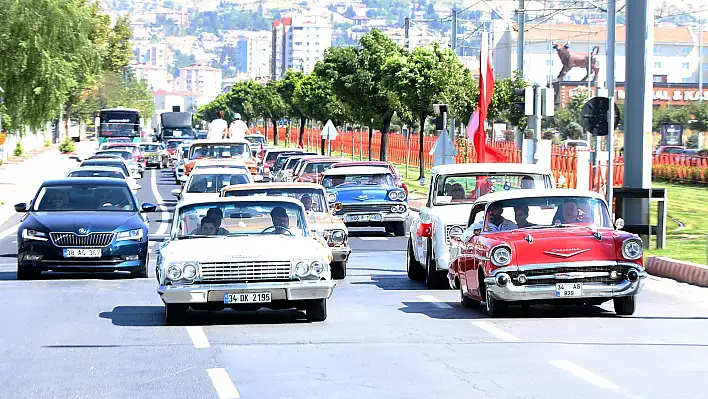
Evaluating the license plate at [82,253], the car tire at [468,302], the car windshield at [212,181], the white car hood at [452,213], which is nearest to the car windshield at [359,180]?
the car windshield at [212,181]

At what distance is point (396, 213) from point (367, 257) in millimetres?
4801

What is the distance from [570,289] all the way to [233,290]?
358 centimetres

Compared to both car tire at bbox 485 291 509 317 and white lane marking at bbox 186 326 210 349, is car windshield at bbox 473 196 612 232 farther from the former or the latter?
white lane marking at bbox 186 326 210 349

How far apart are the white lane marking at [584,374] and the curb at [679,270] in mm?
8420

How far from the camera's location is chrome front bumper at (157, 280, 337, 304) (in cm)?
1408

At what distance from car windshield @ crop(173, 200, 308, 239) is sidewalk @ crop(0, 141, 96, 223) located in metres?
22.0

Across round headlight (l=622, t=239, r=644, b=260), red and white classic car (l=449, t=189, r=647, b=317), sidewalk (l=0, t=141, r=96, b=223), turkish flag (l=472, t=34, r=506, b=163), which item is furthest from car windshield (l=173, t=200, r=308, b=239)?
sidewalk (l=0, t=141, r=96, b=223)

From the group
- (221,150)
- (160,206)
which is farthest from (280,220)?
(160,206)

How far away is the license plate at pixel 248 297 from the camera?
14.1 metres

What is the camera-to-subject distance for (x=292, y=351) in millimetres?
12336

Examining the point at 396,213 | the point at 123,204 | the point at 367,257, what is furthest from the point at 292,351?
the point at 396,213

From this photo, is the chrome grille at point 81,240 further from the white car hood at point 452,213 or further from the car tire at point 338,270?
the white car hood at point 452,213

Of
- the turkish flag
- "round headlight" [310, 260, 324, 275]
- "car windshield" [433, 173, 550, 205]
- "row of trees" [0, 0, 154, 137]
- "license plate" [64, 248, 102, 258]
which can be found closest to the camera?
"round headlight" [310, 260, 324, 275]

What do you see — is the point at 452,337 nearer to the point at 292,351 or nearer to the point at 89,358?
the point at 292,351
